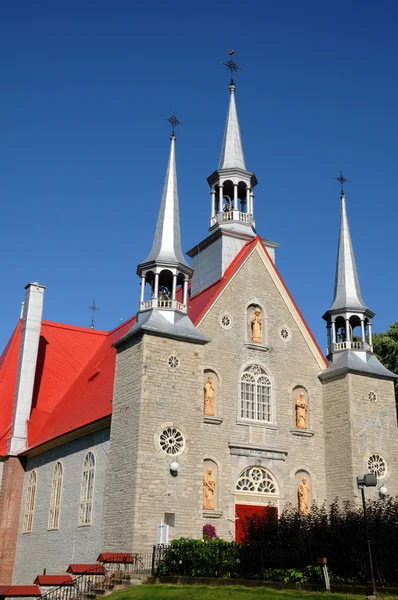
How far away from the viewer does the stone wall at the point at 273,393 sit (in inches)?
1016

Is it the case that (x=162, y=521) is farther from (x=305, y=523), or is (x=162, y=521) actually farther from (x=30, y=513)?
(x=30, y=513)

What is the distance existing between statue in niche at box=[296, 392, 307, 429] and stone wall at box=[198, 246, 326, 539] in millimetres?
231

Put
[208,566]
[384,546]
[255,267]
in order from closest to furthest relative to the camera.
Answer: [384,546] < [208,566] < [255,267]

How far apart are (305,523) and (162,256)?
11.1 m

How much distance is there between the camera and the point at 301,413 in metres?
28.2

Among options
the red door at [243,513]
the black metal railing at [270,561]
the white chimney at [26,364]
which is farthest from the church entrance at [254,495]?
the white chimney at [26,364]

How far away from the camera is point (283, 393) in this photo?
2817 cm

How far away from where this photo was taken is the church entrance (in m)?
25.4

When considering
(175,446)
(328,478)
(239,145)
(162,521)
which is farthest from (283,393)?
(239,145)

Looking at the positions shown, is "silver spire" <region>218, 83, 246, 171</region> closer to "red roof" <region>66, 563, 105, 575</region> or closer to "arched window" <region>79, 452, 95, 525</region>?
"arched window" <region>79, 452, 95, 525</region>

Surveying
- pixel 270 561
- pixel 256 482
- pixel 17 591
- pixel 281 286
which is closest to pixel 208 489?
pixel 256 482

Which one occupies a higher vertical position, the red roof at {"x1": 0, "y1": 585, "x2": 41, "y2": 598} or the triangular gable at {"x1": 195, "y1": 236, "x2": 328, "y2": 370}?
the triangular gable at {"x1": 195, "y1": 236, "x2": 328, "y2": 370}

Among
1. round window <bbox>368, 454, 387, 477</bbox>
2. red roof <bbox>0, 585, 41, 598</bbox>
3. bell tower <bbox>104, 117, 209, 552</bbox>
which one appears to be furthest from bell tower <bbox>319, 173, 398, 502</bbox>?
red roof <bbox>0, 585, 41, 598</bbox>

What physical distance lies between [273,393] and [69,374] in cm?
1233
